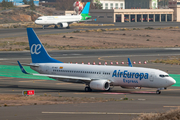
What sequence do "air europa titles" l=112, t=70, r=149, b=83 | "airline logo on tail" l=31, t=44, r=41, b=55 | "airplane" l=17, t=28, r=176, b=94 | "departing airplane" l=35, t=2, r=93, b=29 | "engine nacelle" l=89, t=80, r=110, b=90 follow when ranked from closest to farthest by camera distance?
"airplane" l=17, t=28, r=176, b=94, "air europa titles" l=112, t=70, r=149, b=83, "engine nacelle" l=89, t=80, r=110, b=90, "airline logo on tail" l=31, t=44, r=41, b=55, "departing airplane" l=35, t=2, r=93, b=29

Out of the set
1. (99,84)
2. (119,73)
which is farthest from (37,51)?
(119,73)

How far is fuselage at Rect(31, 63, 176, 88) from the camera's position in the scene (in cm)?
4038

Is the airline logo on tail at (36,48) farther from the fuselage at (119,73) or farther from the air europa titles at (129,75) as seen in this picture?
the air europa titles at (129,75)

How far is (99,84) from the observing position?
4275 cm

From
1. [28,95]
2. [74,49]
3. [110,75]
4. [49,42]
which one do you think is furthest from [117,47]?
[28,95]

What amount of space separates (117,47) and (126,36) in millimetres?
22006

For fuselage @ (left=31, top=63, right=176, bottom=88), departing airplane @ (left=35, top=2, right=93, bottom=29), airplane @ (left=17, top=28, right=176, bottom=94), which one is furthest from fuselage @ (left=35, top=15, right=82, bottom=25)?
fuselage @ (left=31, top=63, right=176, bottom=88)

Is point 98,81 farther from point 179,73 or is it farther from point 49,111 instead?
point 179,73

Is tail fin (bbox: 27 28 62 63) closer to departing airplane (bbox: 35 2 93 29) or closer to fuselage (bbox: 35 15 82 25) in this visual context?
fuselage (bbox: 35 15 82 25)

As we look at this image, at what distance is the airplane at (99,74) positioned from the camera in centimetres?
4059

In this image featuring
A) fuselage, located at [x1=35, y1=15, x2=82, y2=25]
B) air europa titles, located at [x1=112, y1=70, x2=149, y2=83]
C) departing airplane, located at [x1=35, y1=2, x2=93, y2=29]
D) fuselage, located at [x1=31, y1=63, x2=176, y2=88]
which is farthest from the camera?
departing airplane, located at [x1=35, y1=2, x2=93, y2=29]

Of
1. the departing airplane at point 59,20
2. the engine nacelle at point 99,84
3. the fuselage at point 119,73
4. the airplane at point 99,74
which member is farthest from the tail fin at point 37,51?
the departing airplane at point 59,20

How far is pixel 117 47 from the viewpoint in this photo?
114m

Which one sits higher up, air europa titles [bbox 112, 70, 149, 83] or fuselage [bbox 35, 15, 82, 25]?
fuselage [bbox 35, 15, 82, 25]
